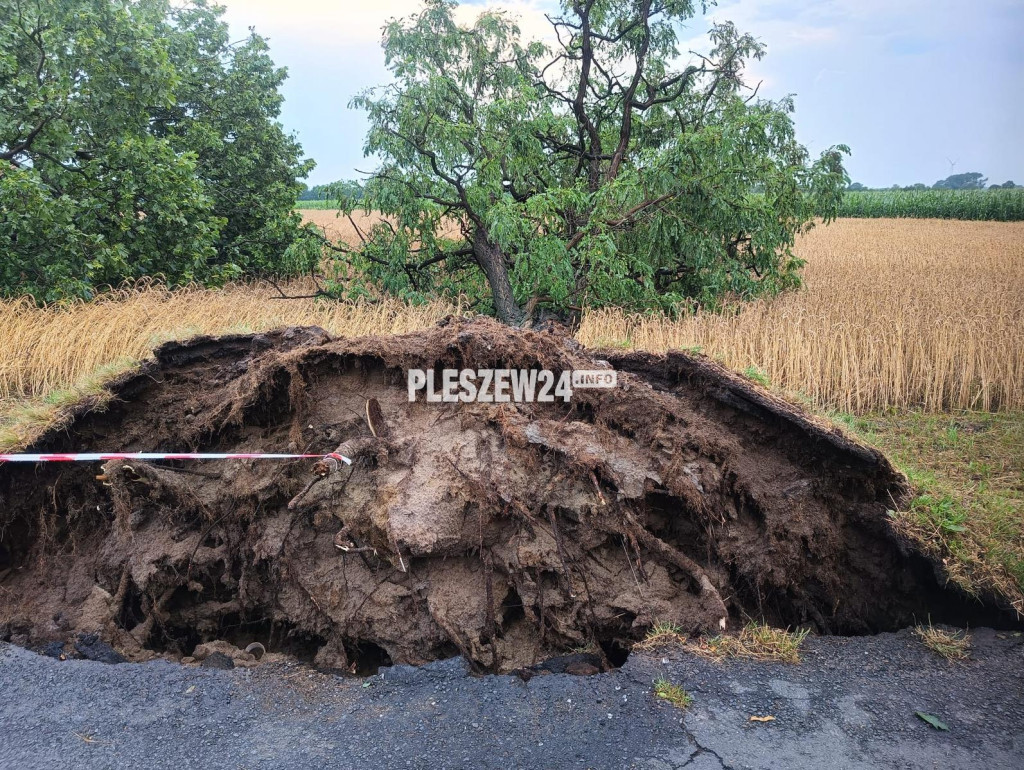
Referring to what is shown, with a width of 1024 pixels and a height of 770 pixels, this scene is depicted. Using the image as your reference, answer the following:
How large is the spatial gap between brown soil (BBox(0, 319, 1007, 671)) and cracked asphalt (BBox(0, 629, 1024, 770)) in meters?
0.39

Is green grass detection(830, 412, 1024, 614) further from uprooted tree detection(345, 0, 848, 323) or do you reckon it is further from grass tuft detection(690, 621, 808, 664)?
uprooted tree detection(345, 0, 848, 323)

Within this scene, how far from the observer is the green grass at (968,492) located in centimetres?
400

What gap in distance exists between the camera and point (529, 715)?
124 inches

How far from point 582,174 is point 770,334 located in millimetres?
5218

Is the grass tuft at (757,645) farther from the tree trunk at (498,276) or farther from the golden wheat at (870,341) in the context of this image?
the tree trunk at (498,276)

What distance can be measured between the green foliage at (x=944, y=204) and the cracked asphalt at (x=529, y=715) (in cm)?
3713

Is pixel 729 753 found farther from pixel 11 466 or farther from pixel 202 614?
pixel 11 466

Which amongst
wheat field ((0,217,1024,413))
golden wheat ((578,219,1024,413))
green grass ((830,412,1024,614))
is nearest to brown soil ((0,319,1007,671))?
green grass ((830,412,1024,614))

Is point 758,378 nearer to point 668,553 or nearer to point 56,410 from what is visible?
point 668,553

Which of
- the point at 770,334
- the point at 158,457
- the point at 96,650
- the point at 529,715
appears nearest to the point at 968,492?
the point at 529,715

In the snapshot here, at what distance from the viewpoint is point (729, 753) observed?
2928 millimetres

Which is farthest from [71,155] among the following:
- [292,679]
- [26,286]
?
[292,679]

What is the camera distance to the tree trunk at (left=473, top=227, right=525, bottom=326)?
11125 millimetres

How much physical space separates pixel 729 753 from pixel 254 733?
199 centimetres
